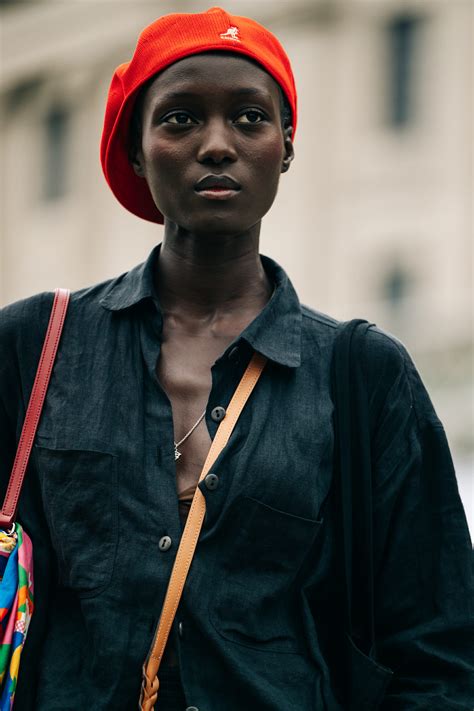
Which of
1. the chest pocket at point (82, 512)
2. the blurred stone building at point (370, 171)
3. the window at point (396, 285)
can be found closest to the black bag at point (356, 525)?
the chest pocket at point (82, 512)

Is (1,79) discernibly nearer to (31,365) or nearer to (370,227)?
(370,227)

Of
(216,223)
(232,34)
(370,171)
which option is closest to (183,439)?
(216,223)

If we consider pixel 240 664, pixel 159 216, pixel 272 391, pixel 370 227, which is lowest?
pixel 240 664

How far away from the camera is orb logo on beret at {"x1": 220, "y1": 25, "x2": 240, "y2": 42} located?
3.95 m

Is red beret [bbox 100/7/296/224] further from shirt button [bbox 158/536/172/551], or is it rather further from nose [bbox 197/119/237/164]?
shirt button [bbox 158/536/172/551]

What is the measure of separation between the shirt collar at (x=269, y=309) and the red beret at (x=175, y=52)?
0.92 ft

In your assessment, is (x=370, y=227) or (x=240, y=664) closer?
(x=240, y=664)

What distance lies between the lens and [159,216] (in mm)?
4359

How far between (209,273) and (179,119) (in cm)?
37

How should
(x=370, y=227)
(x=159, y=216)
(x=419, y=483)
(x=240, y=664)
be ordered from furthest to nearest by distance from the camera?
(x=370, y=227) → (x=159, y=216) → (x=419, y=483) → (x=240, y=664)

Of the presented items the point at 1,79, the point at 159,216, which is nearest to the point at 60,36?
the point at 1,79

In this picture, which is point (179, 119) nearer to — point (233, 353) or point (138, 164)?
point (138, 164)

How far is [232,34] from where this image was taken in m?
3.95

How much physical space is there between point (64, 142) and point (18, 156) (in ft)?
3.60
